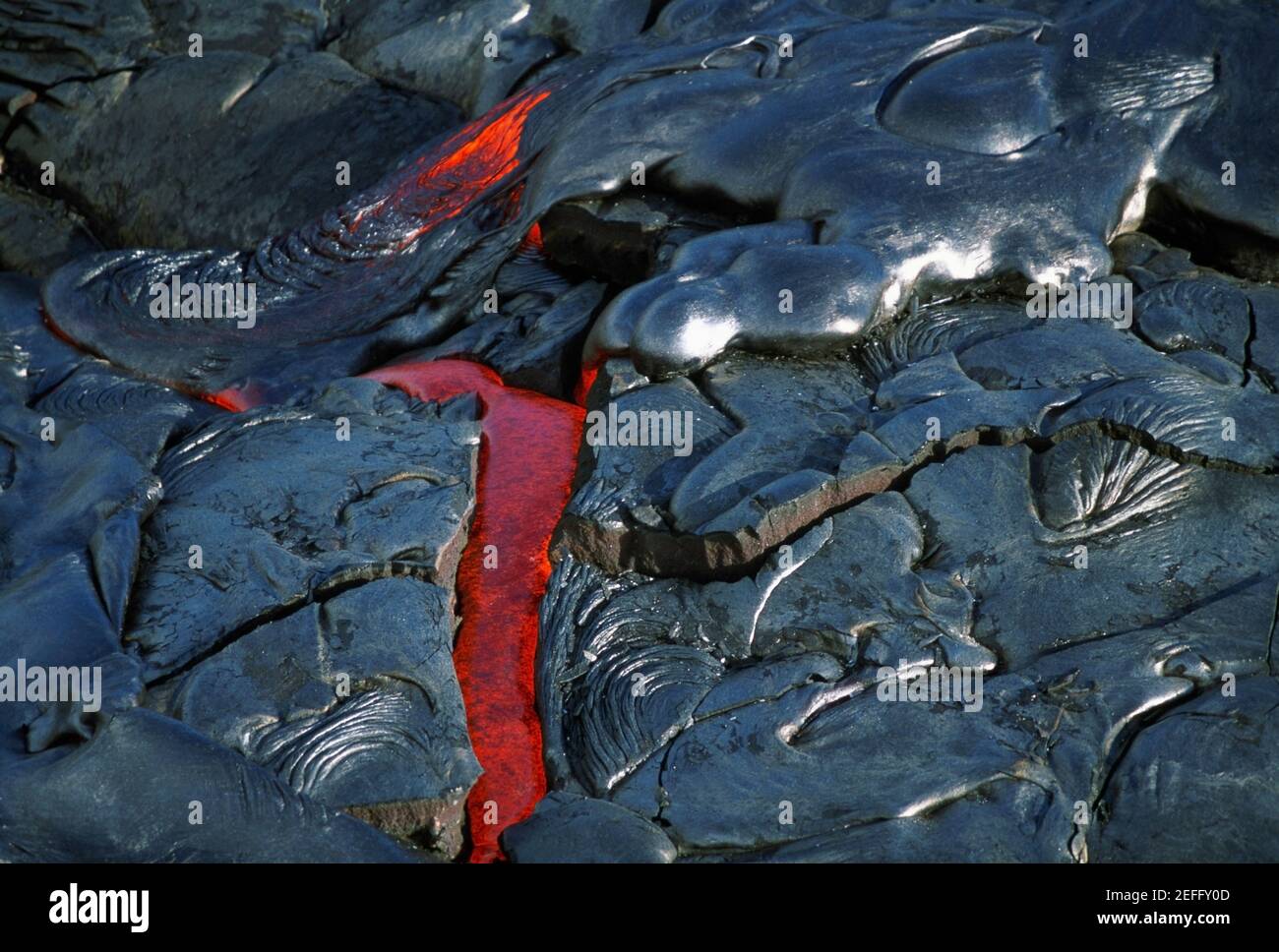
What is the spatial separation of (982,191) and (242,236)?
2.33 meters

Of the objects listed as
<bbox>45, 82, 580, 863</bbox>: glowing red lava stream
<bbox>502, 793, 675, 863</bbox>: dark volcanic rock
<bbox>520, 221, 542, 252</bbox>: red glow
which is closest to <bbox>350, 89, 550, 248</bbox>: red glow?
<bbox>45, 82, 580, 863</bbox>: glowing red lava stream

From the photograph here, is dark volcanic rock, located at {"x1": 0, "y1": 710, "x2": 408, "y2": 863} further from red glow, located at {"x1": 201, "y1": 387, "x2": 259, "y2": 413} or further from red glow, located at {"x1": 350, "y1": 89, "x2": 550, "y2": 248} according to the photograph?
red glow, located at {"x1": 350, "y1": 89, "x2": 550, "y2": 248}

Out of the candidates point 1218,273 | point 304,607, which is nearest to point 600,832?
point 304,607

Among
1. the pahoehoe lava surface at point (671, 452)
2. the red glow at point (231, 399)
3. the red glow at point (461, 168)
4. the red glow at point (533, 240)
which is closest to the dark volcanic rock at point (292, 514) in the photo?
the pahoehoe lava surface at point (671, 452)

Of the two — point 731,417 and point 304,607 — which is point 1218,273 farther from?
point 304,607

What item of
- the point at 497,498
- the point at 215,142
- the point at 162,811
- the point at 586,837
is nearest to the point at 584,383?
the point at 497,498

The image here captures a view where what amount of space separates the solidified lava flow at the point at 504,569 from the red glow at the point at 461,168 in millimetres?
590

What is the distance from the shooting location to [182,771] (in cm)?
267

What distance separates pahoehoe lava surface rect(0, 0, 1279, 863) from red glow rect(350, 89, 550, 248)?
0.01m

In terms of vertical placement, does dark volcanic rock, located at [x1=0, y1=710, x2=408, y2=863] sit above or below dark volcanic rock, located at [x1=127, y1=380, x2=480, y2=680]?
below

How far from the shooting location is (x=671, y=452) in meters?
3.37

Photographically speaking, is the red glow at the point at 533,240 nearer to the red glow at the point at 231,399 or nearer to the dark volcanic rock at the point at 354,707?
the red glow at the point at 231,399

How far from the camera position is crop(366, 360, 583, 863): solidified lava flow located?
9.44 ft
